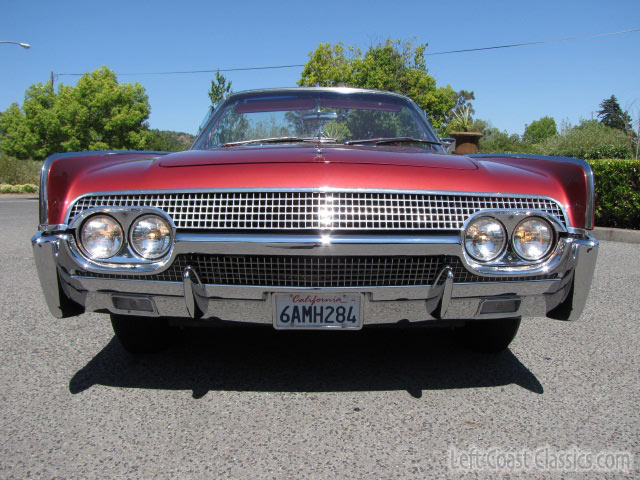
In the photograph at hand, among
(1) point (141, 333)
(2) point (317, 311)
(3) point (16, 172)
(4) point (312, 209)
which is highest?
(4) point (312, 209)

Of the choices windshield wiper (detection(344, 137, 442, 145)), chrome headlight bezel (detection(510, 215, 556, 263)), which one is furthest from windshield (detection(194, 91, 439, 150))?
chrome headlight bezel (detection(510, 215, 556, 263))

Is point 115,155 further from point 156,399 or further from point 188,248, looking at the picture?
point 156,399

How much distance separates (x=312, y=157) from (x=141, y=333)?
4.44 feet

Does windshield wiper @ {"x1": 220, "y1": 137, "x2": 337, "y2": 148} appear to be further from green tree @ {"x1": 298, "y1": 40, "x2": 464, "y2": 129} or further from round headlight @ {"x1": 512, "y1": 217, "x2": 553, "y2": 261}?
green tree @ {"x1": 298, "y1": 40, "x2": 464, "y2": 129}

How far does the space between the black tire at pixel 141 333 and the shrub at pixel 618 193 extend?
9.14 metres

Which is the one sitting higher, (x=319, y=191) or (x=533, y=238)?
(x=319, y=191)

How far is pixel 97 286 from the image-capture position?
2191mm

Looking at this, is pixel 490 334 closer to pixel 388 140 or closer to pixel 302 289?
pixel 388 140

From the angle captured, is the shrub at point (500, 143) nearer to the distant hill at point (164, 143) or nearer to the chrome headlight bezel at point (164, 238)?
the distant hill at point (164, 143)

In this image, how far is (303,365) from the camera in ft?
9.33

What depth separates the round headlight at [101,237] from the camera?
2182mm

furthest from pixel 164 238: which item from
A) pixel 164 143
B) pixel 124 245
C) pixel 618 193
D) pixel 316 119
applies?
pixel 164 143

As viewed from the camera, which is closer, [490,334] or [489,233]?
[489,233]

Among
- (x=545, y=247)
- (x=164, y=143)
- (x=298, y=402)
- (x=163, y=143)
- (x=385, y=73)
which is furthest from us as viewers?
(x=164, y=143)
